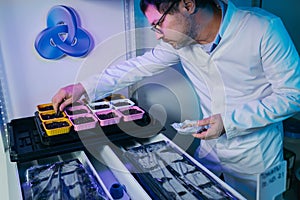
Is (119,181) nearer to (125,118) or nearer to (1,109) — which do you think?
(125,118)

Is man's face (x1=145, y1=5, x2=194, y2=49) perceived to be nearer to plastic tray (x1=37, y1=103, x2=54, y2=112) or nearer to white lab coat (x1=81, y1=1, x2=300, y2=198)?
white lab coat (x1=81, y1=1, x2=300, y2=198)

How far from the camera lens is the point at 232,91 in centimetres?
115

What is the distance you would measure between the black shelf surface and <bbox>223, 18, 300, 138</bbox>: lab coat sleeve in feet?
0.92

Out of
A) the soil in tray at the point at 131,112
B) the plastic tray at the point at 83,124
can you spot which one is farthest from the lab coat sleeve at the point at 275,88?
the plastic tray at the point at 83,124

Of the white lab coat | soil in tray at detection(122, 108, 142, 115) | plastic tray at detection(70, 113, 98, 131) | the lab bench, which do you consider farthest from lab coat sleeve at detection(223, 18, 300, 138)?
plastic tray at detection(70, 113, 98, 131)

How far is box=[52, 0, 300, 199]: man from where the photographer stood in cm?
100

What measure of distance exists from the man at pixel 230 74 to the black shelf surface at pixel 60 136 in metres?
0.15

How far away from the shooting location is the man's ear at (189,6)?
998 mm

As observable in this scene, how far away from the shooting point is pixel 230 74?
1.12m

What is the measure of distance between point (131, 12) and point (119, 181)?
0.77 metres

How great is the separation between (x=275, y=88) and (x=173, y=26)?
1.24 ft

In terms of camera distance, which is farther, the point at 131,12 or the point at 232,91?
the point at 131,12

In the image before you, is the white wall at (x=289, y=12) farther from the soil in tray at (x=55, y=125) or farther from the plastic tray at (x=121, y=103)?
the soil in tray at (x=55, y=125)

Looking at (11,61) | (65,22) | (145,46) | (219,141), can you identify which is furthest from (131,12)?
(219,141)
